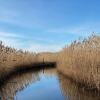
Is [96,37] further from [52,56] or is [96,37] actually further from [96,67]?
[52,56]

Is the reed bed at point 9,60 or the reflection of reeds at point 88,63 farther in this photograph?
the reed bed at point 9,60

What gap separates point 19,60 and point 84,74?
11.1m

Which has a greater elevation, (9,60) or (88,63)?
(9,60)

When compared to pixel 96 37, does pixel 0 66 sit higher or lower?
lower

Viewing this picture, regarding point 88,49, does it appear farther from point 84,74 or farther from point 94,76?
point 94,76

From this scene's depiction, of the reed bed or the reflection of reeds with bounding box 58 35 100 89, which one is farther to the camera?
the reed bed

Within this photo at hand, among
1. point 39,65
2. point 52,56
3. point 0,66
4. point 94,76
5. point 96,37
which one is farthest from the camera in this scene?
point 52,56

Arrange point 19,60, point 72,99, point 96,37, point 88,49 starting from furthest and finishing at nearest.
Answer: point 19,60 → point 88,49 → point 96,37 → point 72,99

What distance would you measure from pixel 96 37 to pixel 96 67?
1371 mm

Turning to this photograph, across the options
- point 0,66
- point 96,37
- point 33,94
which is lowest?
point 33,94

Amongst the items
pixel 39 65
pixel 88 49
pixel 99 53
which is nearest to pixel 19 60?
pixel 39 65

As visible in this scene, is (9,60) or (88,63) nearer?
(88,63)

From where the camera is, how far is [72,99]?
449 inches

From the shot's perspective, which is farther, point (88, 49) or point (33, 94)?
point (88, 49)
